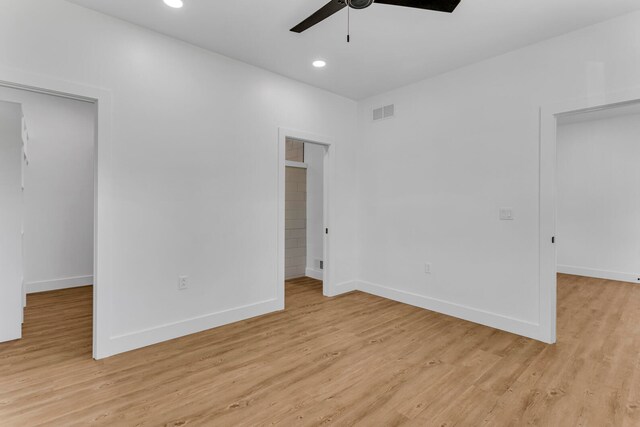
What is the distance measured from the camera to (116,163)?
272 centimetres

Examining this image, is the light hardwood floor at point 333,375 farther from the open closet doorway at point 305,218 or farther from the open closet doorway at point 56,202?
the open closet doorway at point 305,218

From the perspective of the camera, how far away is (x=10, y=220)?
113 inches

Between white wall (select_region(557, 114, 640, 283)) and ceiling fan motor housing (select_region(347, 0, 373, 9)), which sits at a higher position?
ceiling fan motor housing (select_region(347, 0, 373, 9))

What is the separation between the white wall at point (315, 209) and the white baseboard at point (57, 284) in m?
3.53

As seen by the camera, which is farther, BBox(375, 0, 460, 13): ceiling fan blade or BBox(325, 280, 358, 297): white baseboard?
BBox(325, 280, 358, 297): white baseboard

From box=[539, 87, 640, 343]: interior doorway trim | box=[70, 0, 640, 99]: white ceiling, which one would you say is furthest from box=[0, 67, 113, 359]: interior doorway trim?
box=[539, 87, 640, 343]: interior doorway trim

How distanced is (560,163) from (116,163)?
7050 millimetres

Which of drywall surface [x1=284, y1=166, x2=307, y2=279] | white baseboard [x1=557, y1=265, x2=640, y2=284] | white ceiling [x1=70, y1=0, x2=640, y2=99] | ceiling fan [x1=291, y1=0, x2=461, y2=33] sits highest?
white ceiling [x1=70, y1=0, x2=640, y2=99]

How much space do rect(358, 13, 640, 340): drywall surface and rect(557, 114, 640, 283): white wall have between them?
367cm

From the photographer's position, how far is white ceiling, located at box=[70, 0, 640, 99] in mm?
2525

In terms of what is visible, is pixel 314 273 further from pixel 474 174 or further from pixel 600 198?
pixel 600 198

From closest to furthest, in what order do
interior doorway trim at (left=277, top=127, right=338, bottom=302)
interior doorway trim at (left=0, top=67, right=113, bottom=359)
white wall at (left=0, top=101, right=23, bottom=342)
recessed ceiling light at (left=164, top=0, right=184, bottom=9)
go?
recessed ceiling light at (left=164, top=0, right=184, bottom=9)
interior doorway trim at (left=0, top=67, right=113, bottom=359)
white wall at (left=0, top=101, right=23, bottom=342)
interior doorway trim at (left=277, top=127, right=338, bottom=302)

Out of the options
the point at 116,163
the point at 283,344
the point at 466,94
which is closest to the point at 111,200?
the point at 116,163

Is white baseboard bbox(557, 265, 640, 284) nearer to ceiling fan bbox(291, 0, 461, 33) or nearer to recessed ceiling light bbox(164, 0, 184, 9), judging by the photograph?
ceiling fan bbox(291, 0, 461, 33)
